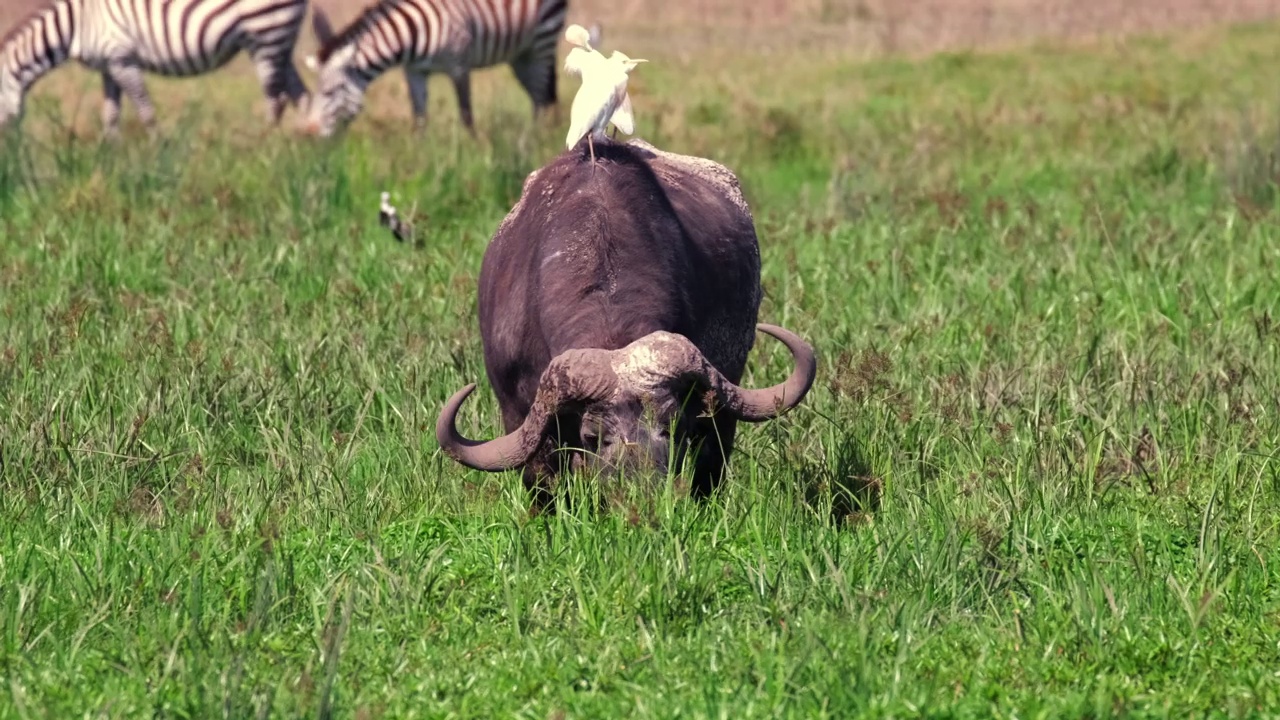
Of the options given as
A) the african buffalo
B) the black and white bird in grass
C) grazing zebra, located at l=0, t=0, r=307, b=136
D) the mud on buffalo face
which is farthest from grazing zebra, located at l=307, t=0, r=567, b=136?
the mud on buffalo face

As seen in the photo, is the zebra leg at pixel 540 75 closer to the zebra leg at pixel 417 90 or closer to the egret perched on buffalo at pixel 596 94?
the zebra leg at pixel 417 90

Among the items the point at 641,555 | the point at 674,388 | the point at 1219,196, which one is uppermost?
the point at 674,388

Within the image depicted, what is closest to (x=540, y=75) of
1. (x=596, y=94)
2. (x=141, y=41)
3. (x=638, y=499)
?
(x=141, y=41)

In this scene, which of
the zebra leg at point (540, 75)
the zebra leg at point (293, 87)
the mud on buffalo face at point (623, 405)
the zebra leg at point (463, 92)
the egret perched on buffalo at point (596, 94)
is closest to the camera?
the mud on buffalo face at point (623, 405)

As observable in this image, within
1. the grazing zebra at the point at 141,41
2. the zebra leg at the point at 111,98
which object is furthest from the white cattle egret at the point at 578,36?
the zebra leg at the point at 111,98

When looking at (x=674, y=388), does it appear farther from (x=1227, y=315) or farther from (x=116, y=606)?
(x=1227, y=315)

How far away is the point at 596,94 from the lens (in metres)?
6.04

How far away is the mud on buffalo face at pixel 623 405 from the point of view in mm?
4977

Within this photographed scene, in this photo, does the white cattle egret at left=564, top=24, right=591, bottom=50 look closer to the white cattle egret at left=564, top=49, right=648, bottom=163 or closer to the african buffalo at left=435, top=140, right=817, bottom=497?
the white cattle egret at left=564, top=49, right=648, bottom=163

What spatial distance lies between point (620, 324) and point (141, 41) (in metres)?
10.9

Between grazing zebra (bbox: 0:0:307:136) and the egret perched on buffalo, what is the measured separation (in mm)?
9045

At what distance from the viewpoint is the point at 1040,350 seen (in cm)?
716

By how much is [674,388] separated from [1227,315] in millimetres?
3749

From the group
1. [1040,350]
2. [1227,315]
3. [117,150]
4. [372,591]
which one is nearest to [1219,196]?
[1227,315]
